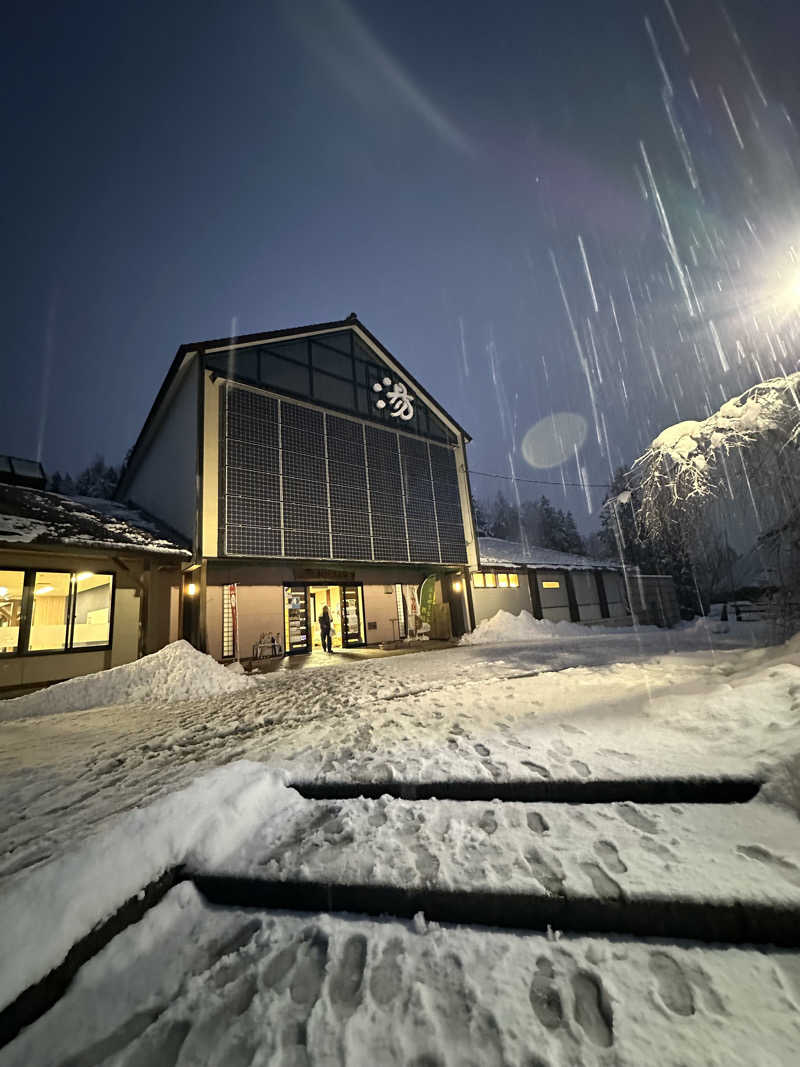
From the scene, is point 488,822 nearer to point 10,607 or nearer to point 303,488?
point 303,488

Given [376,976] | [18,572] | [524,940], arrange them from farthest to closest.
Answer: [18,572] < [524,940] < [376,976]

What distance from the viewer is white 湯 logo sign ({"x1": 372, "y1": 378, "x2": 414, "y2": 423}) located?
593 inches

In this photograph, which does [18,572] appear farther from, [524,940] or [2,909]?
[524,940]

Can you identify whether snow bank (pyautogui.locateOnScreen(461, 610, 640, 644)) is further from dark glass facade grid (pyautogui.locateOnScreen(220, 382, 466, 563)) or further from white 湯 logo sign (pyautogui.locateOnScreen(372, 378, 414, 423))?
white 湯 logo sign (pyautogui.locateOnScreen(372, 378, 414, 423))

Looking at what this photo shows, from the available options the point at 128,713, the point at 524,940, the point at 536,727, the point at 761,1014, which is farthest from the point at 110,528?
the point at 761,1014

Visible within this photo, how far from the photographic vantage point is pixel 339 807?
2.86 meters

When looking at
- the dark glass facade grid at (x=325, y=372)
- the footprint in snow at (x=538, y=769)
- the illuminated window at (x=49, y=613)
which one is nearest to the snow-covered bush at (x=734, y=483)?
the footprint in snow at (x=538, y=769)

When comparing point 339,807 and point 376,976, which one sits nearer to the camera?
point 376,976

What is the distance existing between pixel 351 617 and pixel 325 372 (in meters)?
9.17

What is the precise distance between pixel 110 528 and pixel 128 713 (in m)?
5.90

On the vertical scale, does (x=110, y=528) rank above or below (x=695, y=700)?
above

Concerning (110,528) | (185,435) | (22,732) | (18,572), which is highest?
(185,435)

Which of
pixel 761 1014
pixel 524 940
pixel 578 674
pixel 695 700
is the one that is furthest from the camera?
pixel 578 674

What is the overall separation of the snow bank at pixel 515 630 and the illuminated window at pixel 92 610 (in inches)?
434
